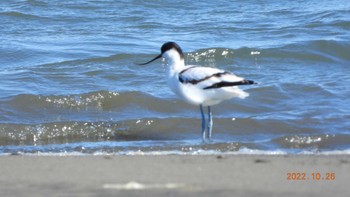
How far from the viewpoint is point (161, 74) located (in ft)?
41.6

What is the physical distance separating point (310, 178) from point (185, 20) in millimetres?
11507

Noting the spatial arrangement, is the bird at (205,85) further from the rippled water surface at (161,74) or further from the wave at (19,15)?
the wave at (19,15)

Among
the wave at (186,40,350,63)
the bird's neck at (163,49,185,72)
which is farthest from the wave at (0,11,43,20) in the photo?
the bird's neck at (163,49,185,72)

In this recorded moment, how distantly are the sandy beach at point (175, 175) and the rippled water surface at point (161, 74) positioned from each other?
3.93 ft

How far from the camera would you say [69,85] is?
11.8 m

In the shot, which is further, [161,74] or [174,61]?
[161,74]

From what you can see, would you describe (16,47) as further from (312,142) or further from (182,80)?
(312,142)

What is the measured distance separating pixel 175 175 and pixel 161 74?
6446 mm

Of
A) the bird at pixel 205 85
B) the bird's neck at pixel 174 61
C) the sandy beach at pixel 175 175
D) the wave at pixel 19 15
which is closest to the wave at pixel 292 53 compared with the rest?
the bird's neck at pixel 174 61

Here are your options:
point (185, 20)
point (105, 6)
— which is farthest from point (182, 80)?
point (105, 6)

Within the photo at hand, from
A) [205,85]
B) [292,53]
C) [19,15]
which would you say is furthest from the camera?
[19,15]

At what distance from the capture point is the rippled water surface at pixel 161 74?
30.5 feet
